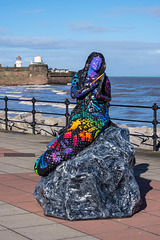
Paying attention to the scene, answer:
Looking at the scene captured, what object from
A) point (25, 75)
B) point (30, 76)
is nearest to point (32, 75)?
point (30, 76)

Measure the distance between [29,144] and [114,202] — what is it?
654cm

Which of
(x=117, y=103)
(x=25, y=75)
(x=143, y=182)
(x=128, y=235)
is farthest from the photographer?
(x=25, y=75)

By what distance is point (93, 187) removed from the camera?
4.58 metres

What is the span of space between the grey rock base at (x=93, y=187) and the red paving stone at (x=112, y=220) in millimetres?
103

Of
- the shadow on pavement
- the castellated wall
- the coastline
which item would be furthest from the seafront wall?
the shadow on pavement

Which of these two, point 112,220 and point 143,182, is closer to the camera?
point 112,220

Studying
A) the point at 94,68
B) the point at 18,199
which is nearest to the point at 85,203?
the point at 18,199

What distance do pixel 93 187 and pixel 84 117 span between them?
843 mm

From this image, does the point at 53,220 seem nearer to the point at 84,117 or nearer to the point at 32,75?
the point at 84,117

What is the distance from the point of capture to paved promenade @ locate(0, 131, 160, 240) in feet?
13.5

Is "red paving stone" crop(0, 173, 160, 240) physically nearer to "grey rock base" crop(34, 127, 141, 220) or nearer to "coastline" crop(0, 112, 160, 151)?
"grey rock base" crop(34, 127, 141, 220)

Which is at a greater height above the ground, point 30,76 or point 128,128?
point 30,76

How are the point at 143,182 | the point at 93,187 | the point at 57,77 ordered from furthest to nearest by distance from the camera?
the point at 57,77 < the point at 143,182 < the point at 93,187

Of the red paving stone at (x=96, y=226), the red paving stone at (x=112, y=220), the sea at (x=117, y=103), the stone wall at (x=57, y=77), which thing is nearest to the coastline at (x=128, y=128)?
the sea at (x=117, y=103)
